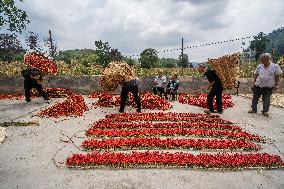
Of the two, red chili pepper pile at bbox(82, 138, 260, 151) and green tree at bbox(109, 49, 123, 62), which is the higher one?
green tree at bbox(109, 49, 123, 62)

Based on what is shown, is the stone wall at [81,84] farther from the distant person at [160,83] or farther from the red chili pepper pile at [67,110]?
the red chili pepper pile at [67,110]

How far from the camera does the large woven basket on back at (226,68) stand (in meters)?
13.0

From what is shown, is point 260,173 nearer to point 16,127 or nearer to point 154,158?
point 154,158

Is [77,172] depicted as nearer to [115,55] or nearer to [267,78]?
[267,78]

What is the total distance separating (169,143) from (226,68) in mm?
6180

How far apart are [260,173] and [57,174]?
4.08 m

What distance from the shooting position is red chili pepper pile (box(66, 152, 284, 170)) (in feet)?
21.6

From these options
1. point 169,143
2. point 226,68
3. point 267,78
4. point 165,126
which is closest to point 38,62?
point 165,126

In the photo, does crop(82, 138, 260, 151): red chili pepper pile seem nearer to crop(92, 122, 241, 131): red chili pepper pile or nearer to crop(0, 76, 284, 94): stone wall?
crop(92, 122, 241, 131): red chili pepper pile

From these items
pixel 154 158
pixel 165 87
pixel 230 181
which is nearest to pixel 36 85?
pixel 165 87

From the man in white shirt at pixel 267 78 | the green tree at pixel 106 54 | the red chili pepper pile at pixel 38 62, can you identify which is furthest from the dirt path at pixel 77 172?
the green tree at pixel 106 54

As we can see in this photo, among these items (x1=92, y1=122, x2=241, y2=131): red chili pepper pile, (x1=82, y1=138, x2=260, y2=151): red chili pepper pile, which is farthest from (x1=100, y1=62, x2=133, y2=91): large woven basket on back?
(x1=82, y1=138, x2=260, y2=151): red chili pepper pile

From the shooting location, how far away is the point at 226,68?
1302 cm

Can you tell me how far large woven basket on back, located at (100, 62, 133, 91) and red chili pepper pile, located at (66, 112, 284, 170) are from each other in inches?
77.6
